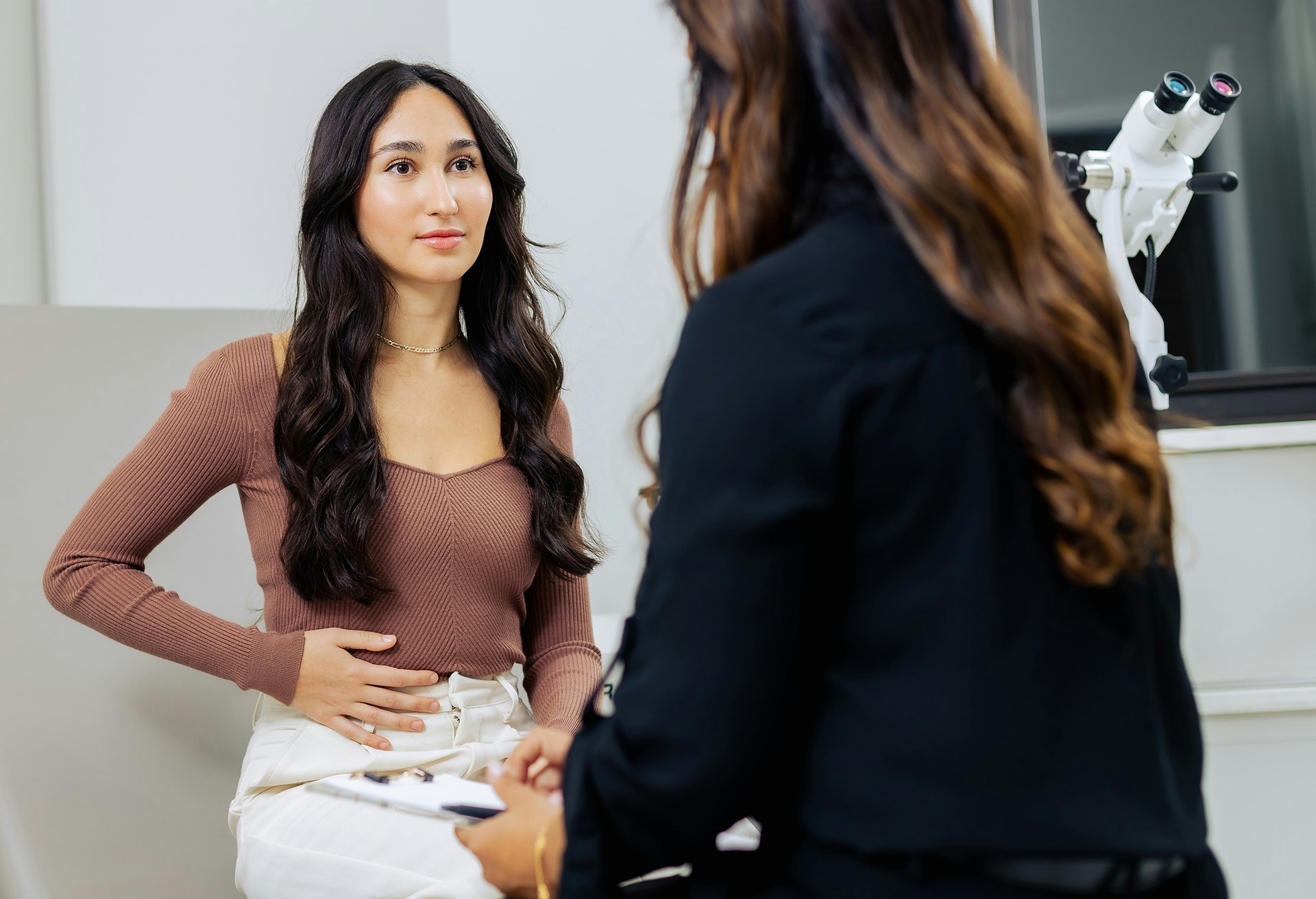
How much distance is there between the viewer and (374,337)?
1.62 meters

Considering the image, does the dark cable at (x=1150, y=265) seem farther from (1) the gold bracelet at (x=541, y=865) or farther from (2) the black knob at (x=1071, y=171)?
(1) the gold bracelet at (x=541, y=865)

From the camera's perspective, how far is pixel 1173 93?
70.2 inches

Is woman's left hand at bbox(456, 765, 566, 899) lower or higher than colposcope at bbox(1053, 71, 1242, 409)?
lower

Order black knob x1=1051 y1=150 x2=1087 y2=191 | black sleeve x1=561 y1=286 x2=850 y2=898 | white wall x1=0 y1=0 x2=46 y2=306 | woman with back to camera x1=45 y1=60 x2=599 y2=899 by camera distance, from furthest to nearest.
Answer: white wall x1=0 y1=0 x2=46 y2=306
black knob x1=1051 y1=150 x2=1087 y2=191
woman with back to camera x1=45 y1=60 x2=599 y2=899
black sleeve x1=561 y1=286 x2=850 y2=898

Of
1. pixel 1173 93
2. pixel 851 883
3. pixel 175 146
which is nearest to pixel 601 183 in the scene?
pixel 175 146

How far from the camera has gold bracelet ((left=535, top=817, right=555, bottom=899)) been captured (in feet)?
2.46

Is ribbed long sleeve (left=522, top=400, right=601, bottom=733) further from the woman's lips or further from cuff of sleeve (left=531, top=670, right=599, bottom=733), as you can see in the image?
the woman's lips

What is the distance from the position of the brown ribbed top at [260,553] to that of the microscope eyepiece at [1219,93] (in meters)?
1.31

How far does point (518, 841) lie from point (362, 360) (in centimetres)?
96

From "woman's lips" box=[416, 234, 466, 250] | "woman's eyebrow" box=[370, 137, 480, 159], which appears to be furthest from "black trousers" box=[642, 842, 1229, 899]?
"woman's eyebrow" box=[370, 137, 480, 159]

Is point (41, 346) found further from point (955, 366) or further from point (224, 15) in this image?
point (955, 366)

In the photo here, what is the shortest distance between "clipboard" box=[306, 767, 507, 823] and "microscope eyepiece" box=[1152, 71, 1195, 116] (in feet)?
4.95

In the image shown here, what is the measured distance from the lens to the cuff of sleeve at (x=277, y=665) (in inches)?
56.2

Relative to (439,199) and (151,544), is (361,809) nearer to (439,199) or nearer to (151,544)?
(151,544)
